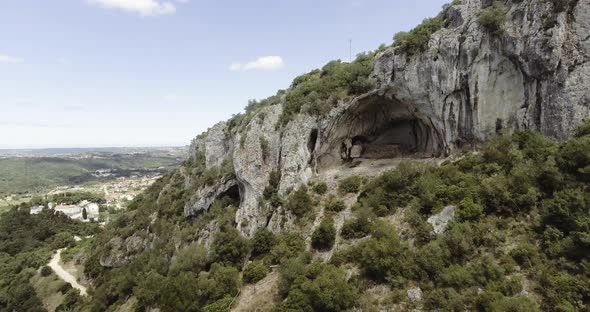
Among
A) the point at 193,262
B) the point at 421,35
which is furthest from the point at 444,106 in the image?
the point at 193,262

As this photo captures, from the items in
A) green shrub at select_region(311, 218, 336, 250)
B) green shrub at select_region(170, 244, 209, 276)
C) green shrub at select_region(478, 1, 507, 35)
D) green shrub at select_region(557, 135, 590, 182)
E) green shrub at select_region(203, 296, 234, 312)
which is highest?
green shrub at select_region(478, 1, 507, 35)

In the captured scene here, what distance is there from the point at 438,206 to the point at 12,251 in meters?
95.4

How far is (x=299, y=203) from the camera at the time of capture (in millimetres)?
32719

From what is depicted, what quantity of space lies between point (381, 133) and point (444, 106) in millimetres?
10376

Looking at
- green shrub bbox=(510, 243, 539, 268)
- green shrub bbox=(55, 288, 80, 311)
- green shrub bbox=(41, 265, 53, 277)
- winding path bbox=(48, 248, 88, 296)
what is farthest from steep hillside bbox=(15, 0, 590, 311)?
green shrub bbox=(41, 265, 53, 277)

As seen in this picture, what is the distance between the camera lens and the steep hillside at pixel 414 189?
64.7 ft

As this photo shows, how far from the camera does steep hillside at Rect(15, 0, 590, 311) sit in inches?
777

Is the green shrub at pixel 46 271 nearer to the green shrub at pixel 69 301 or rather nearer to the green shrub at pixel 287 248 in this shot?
the green shrub at pixel 69 301

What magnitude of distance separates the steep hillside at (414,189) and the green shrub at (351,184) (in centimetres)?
15

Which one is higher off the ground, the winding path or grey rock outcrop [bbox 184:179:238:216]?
grey rock outcrop [bbox 184:179:238:216]

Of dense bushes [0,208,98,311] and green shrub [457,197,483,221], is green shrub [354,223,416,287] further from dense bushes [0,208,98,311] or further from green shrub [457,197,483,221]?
dense bushes [0,208,98,311]

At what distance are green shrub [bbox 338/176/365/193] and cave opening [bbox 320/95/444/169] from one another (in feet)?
17.0

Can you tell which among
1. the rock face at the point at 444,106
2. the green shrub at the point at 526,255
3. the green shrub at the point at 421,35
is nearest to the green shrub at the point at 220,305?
the rock face at the point at 444,106

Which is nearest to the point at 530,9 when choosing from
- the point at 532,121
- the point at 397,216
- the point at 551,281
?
the point at 532,121
